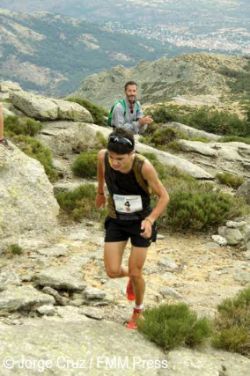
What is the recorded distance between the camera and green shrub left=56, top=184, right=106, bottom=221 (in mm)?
11766

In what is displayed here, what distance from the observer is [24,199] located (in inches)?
420

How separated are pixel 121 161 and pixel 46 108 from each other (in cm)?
1465

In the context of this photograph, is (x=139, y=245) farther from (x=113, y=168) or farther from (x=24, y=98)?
(x=24, y=98)

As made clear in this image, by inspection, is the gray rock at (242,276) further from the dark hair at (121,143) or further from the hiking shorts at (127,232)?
the dark hair at (121,143)

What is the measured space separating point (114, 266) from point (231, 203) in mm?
6340

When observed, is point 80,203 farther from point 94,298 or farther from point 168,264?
point 94,298

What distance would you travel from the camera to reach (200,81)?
350ft

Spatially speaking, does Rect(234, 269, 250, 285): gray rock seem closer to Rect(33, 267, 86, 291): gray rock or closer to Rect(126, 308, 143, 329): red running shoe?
Rect(33, 267, 86, 291): gray rock

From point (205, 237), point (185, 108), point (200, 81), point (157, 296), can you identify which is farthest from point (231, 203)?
point (200, 81)

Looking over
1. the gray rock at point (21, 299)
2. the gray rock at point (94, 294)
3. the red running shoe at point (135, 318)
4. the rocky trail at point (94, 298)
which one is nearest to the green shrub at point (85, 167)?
the rocky trail at point (94, 298)

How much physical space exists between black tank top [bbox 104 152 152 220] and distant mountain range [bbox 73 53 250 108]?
309ft

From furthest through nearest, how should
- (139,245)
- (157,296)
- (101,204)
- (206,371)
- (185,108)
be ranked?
(185,108) < (157,296) < (101,204) < (139,245) < (206,371)

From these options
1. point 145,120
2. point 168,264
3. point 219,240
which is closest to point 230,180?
point 219,240

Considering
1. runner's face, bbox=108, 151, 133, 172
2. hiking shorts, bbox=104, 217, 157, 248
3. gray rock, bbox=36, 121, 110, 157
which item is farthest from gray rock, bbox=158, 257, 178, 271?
gray rock, bbox=36, 121, 110, 157
